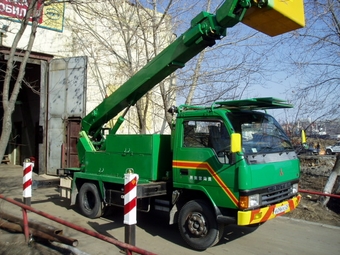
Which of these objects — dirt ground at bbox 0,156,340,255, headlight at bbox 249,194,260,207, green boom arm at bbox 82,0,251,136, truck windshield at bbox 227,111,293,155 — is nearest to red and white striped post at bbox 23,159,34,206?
dirt ground at bbox 0,156,340,255

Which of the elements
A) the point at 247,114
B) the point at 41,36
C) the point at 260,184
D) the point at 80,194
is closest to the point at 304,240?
the point at 260,184

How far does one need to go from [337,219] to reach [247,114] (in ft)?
12.3

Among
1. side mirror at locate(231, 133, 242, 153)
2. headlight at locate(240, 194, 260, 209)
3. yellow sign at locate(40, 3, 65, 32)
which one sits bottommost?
headlight at locate(240, 194, 260, 209)

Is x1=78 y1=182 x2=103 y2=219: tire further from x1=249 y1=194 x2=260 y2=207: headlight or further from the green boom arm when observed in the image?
x1=249 y1=194 x2=260 y2=207: headlight

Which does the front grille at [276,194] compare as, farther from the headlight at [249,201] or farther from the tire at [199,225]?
the tire at [199,225]

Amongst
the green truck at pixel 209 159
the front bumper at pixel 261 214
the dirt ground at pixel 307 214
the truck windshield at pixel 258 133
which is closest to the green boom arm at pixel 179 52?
the green truck at pixel 209 159

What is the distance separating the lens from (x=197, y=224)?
18.8 ft

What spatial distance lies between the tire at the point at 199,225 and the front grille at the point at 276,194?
834 millimetres

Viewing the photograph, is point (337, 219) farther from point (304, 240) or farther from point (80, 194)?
point (80, 194)

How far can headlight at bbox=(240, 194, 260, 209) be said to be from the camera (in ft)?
16.9

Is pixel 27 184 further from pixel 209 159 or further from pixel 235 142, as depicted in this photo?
pixel 235 142

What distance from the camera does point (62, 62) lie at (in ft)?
45.4

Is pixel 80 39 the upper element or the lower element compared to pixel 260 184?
upper

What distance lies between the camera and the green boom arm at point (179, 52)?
535 centimetres
